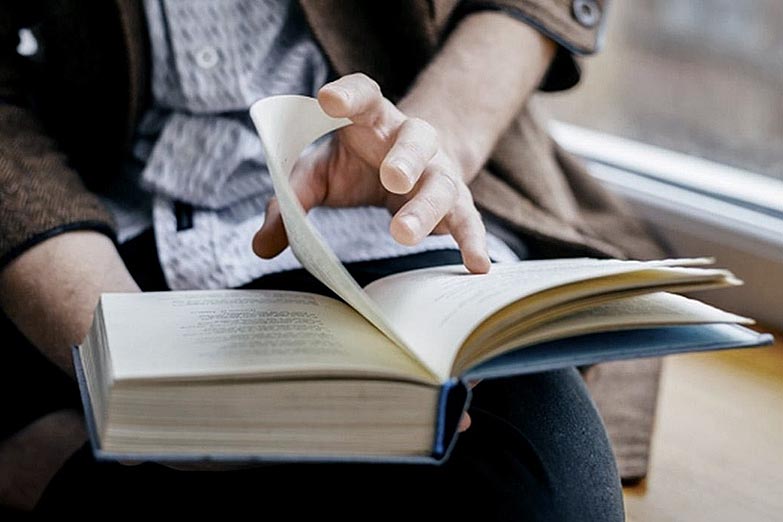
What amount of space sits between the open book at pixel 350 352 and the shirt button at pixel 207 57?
9.9 inches

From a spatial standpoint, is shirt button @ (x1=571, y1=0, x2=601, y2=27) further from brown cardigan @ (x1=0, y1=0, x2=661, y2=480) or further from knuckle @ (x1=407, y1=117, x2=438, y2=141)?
knuckle @ (x1=407, y1=117, x2=438, y2=141)

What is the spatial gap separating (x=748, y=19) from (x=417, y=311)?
1021 millimetres

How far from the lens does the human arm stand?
0.57 m

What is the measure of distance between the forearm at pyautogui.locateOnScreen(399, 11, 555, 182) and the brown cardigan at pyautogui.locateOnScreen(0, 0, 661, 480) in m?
0.02

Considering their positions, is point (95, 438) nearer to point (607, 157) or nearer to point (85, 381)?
point (85, 381)

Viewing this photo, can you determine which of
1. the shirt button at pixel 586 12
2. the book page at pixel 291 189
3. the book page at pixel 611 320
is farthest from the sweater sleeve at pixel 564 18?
the book page at pixel 611 320

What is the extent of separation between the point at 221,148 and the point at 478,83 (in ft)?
0.68

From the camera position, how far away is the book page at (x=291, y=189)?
0.49m

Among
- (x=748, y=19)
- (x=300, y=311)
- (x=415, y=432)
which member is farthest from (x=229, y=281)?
(x=748, y=19)

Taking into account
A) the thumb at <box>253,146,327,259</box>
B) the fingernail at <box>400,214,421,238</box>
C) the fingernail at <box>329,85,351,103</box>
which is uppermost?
the fingernail at <box>329,85,351,103</box>

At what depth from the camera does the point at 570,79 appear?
91 centimetres

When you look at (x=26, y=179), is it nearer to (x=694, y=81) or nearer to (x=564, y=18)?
(x=564, y=18)

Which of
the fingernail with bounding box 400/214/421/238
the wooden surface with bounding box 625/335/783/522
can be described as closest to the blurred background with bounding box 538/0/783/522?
the wooden surface with bounding box 625/335/783/522

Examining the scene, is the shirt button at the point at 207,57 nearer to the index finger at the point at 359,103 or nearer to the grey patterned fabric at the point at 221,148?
the grey patterned fabric at the point at 221,148
